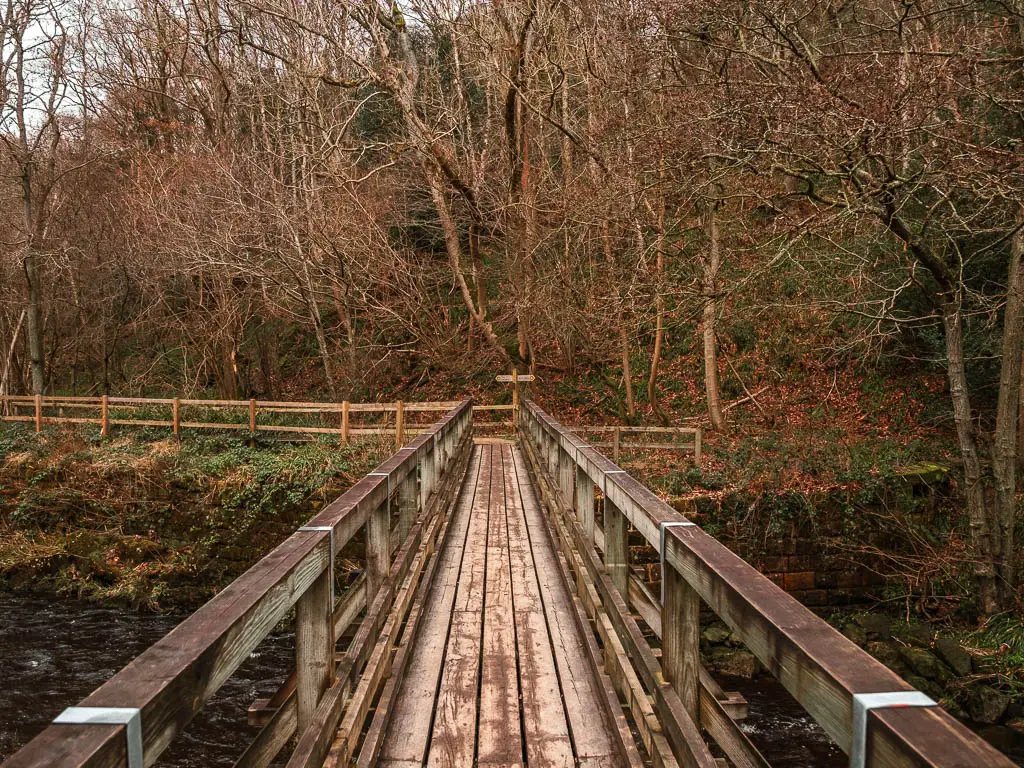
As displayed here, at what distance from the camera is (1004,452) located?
33.4 feet

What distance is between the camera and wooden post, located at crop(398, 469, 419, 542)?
17.5 ft

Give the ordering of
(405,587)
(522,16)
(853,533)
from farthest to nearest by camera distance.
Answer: (522,16), (853,533), (405,587)

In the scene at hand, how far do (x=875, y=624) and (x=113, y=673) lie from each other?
11.3 metres

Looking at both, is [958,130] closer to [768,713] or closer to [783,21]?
[783,21]

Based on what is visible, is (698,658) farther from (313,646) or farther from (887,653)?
(887,653)

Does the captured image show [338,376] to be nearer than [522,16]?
No

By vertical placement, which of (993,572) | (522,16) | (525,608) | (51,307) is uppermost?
(522,16)

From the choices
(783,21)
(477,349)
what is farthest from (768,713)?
(477,349)

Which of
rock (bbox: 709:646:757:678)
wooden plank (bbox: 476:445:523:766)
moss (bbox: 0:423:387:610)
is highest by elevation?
wooden plank (bbox: 476:445:523:766)

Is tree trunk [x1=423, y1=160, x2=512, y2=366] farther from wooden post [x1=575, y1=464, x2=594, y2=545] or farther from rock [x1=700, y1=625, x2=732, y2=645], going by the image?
wooden post [x1=575, y1=464, x2=594, y2=545]

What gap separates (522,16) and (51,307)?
17145 millimetres

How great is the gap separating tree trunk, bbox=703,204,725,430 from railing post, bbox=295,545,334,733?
31.7 feet

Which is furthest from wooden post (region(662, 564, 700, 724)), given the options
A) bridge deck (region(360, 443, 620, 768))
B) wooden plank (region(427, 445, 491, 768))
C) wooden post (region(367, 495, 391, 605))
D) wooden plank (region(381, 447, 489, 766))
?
wooden post (region(367, 495, 391, 605))

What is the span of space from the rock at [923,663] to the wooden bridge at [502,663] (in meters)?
6.37
